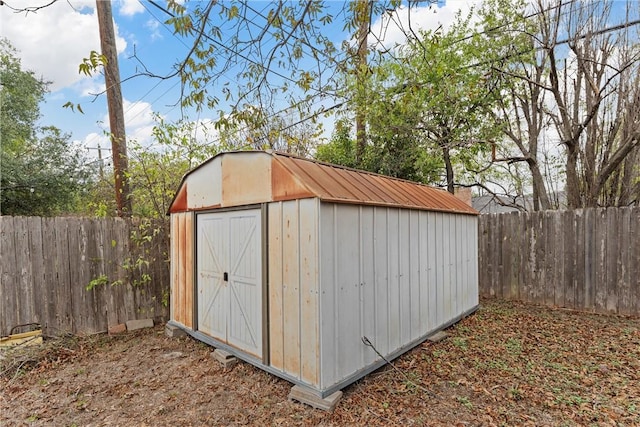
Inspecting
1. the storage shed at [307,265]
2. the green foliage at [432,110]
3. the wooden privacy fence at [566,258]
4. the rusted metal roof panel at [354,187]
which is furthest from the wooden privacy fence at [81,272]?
the wooden privacy fence at [566,258]

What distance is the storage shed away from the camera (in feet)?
10.2

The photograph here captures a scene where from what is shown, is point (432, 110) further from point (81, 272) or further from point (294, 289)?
point (81, 272)

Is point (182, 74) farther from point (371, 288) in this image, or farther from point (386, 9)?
point (371, 288)

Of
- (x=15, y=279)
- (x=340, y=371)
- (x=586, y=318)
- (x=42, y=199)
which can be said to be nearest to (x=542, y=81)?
(x=586, y=318)

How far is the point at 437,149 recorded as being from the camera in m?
8.02

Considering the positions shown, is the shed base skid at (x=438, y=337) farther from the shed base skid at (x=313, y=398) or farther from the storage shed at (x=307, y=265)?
the shed base skid at (x=313, y=398)

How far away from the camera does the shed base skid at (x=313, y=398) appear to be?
2.96m

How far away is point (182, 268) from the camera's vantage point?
5.02 meters

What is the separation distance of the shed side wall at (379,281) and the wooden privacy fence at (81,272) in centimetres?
364

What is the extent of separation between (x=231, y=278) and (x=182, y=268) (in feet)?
4.41

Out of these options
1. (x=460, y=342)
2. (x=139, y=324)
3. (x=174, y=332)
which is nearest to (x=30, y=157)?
(x=139, y=324)

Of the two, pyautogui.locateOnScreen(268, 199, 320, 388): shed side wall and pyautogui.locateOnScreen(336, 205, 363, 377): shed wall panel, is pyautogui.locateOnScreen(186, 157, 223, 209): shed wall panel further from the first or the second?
pyautogui.locateOnScreen(336, 205, 363, 377): shed wall panel

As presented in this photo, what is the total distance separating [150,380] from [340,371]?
224 centimetres

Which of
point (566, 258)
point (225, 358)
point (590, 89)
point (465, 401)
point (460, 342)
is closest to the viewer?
point (465, 401)
